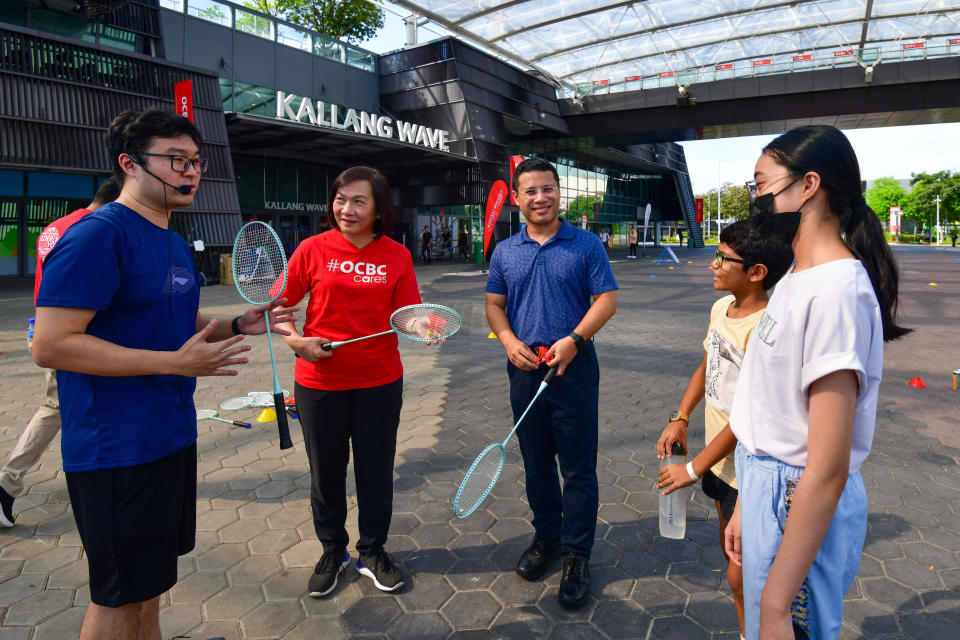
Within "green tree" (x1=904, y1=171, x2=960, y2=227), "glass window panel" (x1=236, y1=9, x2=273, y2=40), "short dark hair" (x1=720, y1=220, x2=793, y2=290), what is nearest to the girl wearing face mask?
"short dark hair" (x1=720, y1=220, x2=793, y2=290)

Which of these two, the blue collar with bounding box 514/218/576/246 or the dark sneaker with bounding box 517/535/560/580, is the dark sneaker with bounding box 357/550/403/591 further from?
the blue collar with bounding box 514/218/576/246

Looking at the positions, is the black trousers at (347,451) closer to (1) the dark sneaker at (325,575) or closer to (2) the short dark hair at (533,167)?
(1) the dark sneaker at (325,575)

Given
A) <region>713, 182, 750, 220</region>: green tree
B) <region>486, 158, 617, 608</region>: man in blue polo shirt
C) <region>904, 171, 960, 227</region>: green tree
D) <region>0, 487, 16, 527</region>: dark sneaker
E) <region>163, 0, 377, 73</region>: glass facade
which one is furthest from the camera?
<region>713, 182, 750, 220</region>: green tree

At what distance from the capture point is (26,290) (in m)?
16.6

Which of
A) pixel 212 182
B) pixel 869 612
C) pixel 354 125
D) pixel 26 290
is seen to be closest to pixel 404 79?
pixel 354 125

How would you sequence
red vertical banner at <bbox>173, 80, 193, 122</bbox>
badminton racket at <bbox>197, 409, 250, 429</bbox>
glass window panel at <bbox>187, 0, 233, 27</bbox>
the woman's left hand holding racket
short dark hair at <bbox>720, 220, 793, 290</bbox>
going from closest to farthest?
1. short dark hair at <bbox>720, 220, 793, 290</bbox>
2. the woman's left hand holding racket
3. badminton racket at <bbox>197, 409, 250, 429</bbox>
4. red vertical banner at <bbox>173, 80, 193, 122</bbox>
5. glass window panel at <bbox>187, 0, 233, 27</bbox>

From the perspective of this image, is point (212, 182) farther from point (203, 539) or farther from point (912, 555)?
point (912, 555)

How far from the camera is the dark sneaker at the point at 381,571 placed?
10.2 feet

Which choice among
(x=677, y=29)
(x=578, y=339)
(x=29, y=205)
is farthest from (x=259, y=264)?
(x=677, y=29)

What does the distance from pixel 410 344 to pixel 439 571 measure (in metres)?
7.25

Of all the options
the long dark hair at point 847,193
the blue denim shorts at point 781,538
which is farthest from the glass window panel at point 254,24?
the blue denim shorts at point 781,538

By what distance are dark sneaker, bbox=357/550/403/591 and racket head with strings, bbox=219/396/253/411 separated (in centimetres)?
371

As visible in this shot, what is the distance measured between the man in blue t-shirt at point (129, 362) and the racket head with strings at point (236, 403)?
14.4 ft

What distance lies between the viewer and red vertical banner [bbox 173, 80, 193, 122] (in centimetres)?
1795
